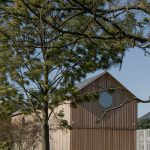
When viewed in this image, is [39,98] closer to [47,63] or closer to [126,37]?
[47,63]

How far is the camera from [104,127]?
48562mm

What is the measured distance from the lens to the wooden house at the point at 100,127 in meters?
46.9

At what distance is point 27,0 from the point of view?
8.70 metres

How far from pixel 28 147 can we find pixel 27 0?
28.5 m

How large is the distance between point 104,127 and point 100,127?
1.46 ft

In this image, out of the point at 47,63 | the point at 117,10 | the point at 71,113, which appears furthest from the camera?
the point at 71,113

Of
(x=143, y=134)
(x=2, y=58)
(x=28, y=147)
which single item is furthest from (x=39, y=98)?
(x=143, y=134)

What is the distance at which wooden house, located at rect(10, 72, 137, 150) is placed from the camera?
1848 inches

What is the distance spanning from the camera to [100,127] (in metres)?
48.3

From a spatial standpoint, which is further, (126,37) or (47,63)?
(47,63)

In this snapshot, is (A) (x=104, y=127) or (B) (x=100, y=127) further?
(A) (x=104, y=127)

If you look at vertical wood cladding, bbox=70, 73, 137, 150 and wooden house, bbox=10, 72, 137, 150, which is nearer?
wooden house, bbox=10, 72, 137, 150

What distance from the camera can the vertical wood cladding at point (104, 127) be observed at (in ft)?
155

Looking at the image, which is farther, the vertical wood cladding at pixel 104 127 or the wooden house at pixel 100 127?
the vertical wood cladding at pixel 104 127
